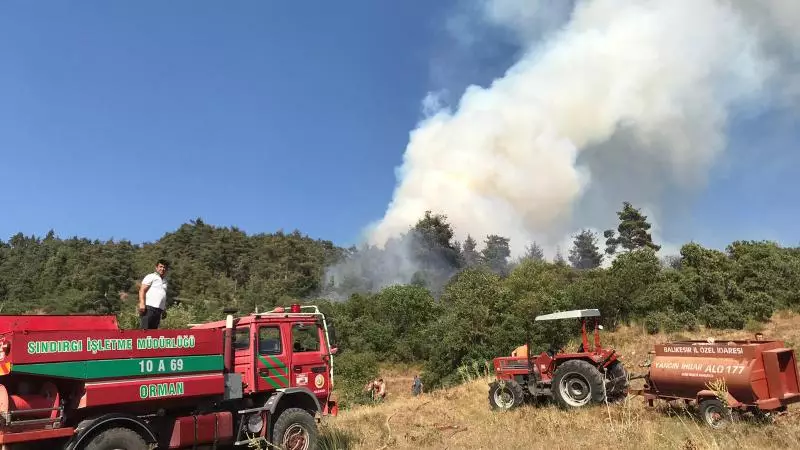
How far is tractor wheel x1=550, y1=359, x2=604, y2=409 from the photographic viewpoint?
44.3ft

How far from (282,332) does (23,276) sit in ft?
284

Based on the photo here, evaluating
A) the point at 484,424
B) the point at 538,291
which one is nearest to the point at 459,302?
the point at 538,291

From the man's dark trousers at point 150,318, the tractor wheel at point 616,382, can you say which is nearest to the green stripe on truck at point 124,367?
the man's dark trousers at point 150,318

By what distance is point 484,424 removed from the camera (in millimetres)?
12352

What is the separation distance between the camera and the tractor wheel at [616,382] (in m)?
13.7

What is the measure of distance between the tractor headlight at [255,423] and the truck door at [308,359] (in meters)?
1.00

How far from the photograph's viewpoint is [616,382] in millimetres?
13695

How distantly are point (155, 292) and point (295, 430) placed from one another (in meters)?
3.42

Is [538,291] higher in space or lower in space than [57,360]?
higher

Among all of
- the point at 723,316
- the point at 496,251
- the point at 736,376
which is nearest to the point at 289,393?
the point at 736,376

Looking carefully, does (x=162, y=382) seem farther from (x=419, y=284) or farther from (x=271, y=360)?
(x=419, y=284)

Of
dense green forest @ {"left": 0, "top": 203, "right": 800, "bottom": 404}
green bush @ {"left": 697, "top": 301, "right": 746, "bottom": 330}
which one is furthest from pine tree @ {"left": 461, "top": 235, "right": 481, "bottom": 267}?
green bush @ {"left": 697, "top": 301, "right": 746, "bottom": 330}

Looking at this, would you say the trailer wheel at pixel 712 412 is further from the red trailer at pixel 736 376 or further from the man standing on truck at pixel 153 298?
the man standing on truck at pixel 153 298

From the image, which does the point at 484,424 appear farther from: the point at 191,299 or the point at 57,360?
the point at 191,299
